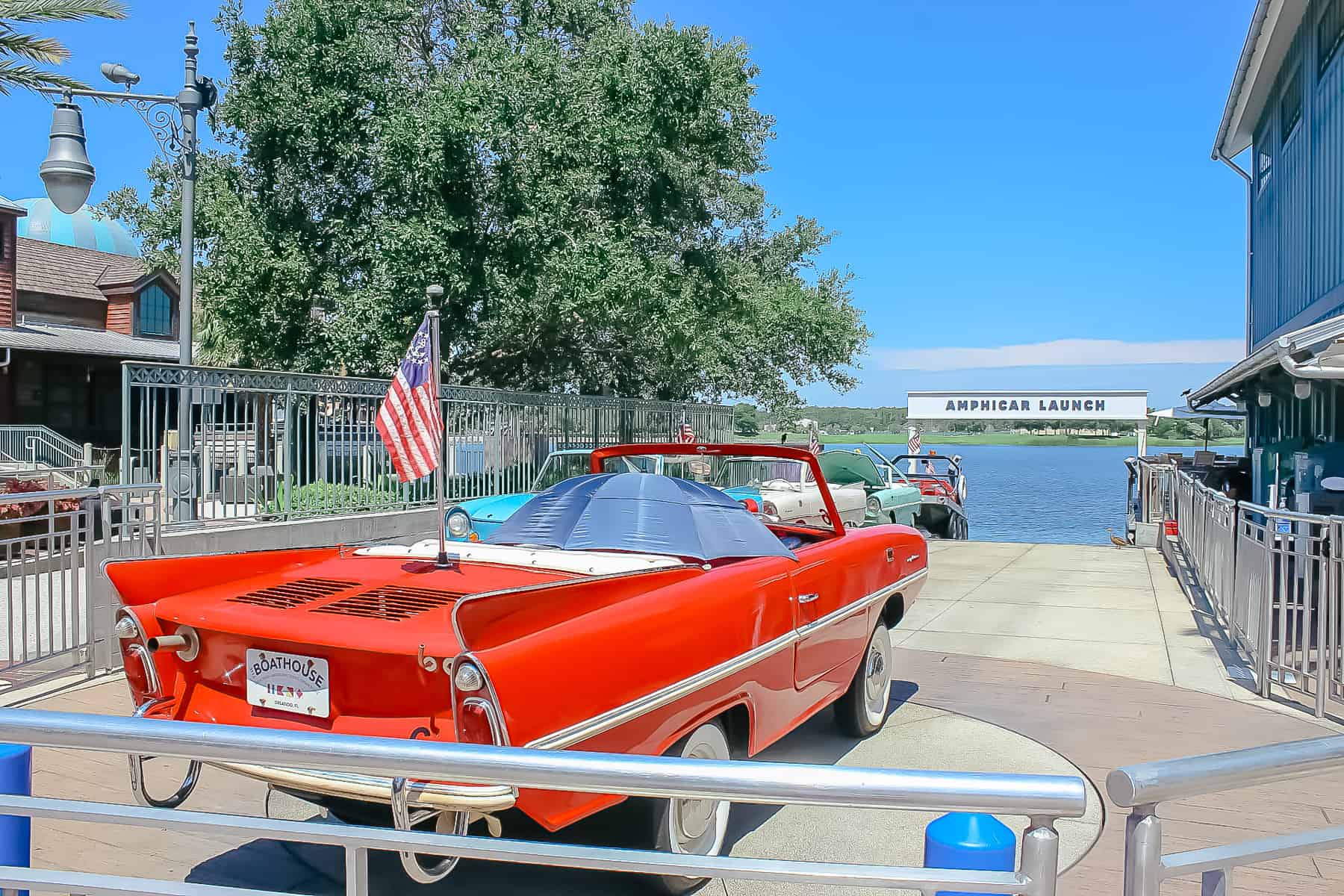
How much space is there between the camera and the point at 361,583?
13.3ft

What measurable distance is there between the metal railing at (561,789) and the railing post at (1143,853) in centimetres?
13

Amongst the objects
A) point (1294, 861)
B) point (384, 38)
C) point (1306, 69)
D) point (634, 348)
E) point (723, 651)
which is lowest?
point (1294, 861)

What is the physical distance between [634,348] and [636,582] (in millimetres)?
17546

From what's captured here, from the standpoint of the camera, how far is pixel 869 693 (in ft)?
19.3

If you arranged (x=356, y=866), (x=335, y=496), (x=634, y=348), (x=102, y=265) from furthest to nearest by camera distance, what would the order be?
(x=102, y=265) < (x=634, y=348) < (x=335, y=496) < (x=356, y=866)

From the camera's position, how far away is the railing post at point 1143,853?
1816 millimetres

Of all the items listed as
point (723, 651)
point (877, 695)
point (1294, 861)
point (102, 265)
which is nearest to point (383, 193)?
point (877, 695)

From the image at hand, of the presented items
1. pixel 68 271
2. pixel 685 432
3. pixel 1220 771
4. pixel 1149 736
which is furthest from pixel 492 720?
pixel 68 271

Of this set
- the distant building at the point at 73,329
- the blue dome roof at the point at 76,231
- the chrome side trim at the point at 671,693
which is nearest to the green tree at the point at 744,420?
the distant building at the point at 73,329

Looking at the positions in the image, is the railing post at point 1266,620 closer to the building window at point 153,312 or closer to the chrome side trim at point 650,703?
the chrome side trim at point 650,703

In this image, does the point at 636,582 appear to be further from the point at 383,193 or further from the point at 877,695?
the point at 383,193

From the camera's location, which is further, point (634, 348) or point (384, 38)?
point (634, 348)

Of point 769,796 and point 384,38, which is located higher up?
point 384,38

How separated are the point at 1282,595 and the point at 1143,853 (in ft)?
19.1
